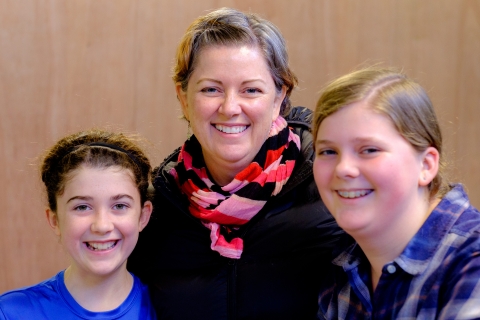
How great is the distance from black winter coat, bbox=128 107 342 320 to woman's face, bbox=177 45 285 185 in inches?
5.9

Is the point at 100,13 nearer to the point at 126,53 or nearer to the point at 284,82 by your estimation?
the point at 126,53

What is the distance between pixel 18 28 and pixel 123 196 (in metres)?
1.06

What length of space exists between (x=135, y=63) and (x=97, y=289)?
1030 mm

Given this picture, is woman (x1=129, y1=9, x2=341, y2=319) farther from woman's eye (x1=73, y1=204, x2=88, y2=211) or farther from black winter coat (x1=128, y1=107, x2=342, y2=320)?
woman's eye (x1=73, y1=204, x2=88, y2=211)

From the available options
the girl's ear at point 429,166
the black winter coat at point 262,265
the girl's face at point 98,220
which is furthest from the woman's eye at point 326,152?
the girl's face at point 98,220

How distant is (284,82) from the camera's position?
67.6 inches

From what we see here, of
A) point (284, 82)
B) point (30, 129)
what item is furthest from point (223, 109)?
point (30, 129)

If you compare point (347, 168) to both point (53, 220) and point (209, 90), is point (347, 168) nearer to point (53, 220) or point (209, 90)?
point (209, 90)

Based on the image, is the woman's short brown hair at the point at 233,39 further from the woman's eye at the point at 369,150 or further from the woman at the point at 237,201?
the woman's eye at the point at 369,150

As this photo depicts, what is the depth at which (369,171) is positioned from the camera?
1.17 m

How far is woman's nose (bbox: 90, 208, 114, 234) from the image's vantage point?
60.5 inches

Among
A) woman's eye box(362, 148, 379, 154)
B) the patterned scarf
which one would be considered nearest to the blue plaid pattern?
woman's eye box(362, 148, 379, 154)

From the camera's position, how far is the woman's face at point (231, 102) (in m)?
1.60

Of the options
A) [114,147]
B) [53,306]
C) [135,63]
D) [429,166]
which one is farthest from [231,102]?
[135,63]
